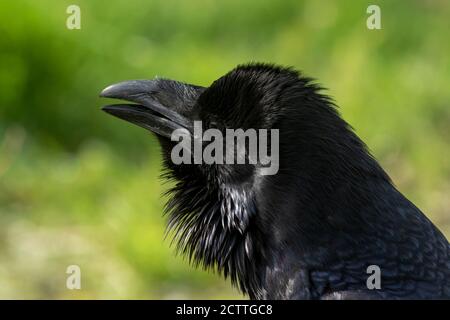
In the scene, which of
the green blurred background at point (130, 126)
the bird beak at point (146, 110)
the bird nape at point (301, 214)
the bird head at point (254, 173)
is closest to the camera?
the bird nape at point (301, 214)

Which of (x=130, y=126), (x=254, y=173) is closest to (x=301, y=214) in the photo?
(x=254, y=173)

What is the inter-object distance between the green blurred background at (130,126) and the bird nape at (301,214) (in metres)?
2.15

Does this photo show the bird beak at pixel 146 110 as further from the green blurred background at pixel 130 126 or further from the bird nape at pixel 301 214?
the green blurred background at pixel 130 126

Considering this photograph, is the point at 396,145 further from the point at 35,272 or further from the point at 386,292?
the point at 386,292

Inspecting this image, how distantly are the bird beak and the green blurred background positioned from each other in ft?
5.48

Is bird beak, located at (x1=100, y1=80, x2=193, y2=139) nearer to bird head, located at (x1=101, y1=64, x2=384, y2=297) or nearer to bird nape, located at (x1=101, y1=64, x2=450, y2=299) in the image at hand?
bird head, located at (x1=101, y1=64, x2=384, y2=297)

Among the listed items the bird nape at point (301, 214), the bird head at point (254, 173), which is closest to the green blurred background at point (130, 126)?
the bird head at point (254, 173)

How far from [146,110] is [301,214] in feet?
3.27

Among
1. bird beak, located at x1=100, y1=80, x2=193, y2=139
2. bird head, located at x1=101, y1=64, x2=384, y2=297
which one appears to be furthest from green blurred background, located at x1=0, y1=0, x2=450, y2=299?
bird head, located at x1=101, y1=64, x2=384, y2=297

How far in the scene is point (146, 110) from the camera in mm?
4785

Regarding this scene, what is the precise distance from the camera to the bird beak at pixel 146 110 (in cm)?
Result: 471

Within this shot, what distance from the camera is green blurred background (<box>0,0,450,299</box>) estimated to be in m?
7.14
